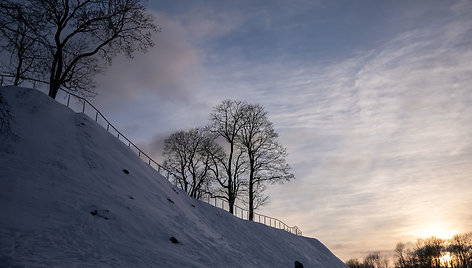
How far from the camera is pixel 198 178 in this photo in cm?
4112

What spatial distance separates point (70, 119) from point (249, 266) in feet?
41.6

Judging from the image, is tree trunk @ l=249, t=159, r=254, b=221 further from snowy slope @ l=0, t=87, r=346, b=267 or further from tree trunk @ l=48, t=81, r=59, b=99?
tree trunk @ l=48, t=81, r=59, b=99

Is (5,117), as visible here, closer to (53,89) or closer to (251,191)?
(53,89)

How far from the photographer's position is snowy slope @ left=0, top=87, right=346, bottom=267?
11047mm

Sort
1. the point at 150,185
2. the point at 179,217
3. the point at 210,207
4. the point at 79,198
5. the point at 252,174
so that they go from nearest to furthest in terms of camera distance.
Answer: the point at 79,198 < the point at 179,217 < the point at 150,185 < the point at 210,207 < the point at 252,174

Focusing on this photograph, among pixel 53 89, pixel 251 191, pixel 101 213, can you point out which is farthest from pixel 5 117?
pixel 251 191

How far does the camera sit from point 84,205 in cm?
1367

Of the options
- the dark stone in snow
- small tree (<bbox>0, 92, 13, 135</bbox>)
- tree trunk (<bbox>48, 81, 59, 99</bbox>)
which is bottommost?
the dark stone in snow

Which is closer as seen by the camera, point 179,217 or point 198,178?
point 179,217

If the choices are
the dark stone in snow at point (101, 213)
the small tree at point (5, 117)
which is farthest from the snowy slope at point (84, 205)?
the small tree at point (5, 117)

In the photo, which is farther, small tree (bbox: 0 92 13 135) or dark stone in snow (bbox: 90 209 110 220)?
dark stone in snow (bbox: 90 209 110 220)

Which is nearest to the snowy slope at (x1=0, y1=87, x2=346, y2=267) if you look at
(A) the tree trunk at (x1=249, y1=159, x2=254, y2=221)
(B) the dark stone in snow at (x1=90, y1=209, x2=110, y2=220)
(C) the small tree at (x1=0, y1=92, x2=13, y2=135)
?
(B) the dark stone in snow at (x1=90, y1=209, x2=110, y2=220)

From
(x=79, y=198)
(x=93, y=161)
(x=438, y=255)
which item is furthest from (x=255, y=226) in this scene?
(x=438, y=255)

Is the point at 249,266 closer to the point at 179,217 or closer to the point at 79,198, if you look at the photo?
the point at 179,217
